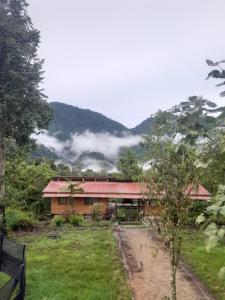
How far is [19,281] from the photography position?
10.9 m

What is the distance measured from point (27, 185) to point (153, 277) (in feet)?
95.5

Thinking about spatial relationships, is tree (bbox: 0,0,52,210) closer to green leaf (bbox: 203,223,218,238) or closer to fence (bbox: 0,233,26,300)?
fence (bbox: 0,233,26,300)

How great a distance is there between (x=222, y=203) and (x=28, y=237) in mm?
25320

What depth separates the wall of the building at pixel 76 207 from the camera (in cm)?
4072

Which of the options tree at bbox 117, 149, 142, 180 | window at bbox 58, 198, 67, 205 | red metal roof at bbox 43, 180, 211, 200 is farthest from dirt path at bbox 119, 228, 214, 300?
tree at bbox 117, 149, 142, 180

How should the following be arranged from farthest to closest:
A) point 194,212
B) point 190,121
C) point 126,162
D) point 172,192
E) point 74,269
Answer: point 126,162, point 194,212, point 74,269, point 172,192, point 190,121

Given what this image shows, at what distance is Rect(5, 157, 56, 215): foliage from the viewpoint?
3756cm

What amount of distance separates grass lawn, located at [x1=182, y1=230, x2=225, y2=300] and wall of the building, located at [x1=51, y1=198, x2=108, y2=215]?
51.8 feet

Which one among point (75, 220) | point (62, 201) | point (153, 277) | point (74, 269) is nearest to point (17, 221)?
point (75, 220)

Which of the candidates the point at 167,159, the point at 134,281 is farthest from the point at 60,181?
the point at 167,159

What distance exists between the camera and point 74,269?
1781cm

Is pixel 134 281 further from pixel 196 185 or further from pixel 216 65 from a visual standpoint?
pixel 216 65

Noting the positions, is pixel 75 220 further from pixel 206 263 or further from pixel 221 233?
pixel 221 233

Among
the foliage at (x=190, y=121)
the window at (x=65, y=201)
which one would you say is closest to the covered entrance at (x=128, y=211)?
the window at (x=65, y=201)
